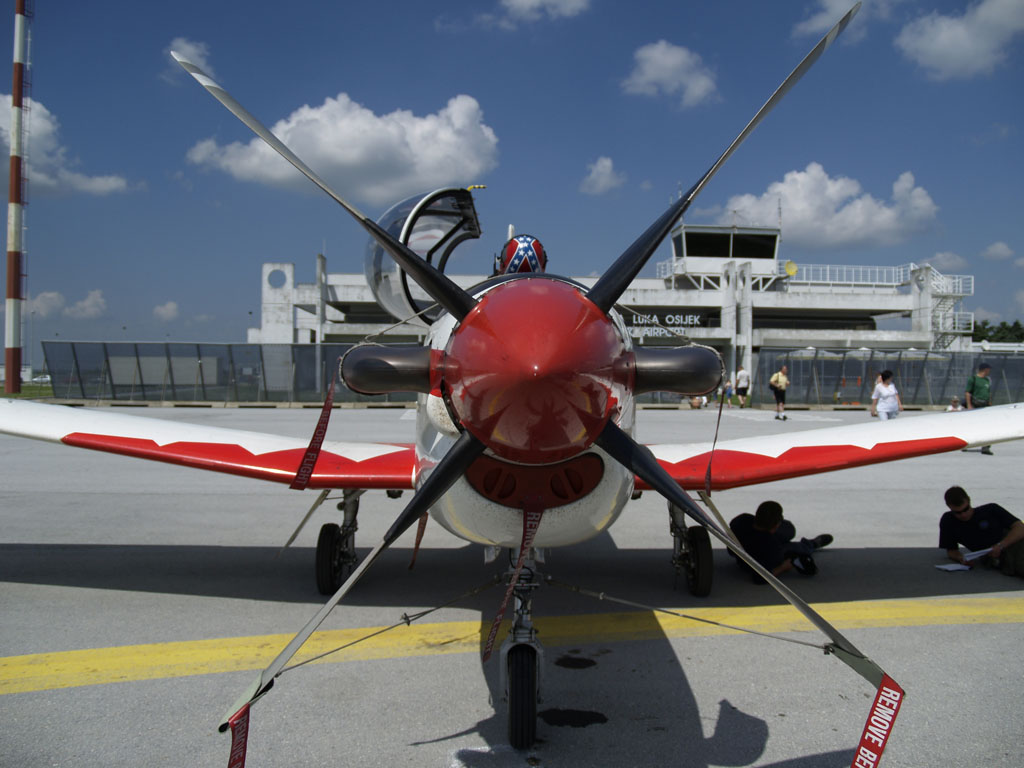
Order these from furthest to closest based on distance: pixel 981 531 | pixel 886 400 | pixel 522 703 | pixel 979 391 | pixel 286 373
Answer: pixel 286 373 → pixel 886 400 → pixel 979 391 → pixel 981 531 → pixel 522 703

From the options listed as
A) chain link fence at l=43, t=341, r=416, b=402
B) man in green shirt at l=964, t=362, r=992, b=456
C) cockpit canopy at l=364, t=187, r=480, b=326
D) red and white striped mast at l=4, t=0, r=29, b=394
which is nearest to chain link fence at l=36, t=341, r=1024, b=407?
chain link fence at l=43, t=341, r=416, b=402

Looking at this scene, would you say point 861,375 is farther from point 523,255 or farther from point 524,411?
point 524,411

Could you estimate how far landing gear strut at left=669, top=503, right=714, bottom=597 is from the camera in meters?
4.86

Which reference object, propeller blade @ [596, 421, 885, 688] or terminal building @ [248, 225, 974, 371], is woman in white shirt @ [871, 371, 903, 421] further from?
terminal building @ [248, 225, 974, 371]

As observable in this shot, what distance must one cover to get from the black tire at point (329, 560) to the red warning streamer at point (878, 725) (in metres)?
3.67

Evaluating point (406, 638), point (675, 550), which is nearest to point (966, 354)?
point (675, 550)

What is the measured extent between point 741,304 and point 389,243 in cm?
4650

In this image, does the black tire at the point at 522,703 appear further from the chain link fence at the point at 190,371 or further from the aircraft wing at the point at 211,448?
the chain link fence at the point at 190,371

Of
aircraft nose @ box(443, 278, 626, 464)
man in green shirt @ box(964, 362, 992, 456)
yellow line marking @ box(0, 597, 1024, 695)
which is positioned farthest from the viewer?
man in green shirt @ box(964, 362, 992, 456)

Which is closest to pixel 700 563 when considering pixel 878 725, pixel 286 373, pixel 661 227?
pixel 878 725

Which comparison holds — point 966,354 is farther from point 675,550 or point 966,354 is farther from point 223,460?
point 223,460

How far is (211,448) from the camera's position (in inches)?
210

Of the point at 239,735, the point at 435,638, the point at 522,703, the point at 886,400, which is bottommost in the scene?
the point at 435,638

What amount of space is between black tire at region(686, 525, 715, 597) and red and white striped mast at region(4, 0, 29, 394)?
35.5m
